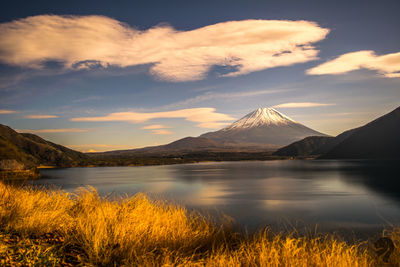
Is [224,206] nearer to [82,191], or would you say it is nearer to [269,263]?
[82,191]

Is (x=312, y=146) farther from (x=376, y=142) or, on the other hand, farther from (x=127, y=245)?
(x=127, y=245)

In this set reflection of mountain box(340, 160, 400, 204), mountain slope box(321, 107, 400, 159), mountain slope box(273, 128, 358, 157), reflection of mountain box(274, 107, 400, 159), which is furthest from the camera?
mountain slope box(273, 128, 358, 157)

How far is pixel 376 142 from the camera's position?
4254 inches

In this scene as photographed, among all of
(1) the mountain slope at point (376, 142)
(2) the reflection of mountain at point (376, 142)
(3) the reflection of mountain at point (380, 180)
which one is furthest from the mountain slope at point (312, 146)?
(3) the reflection of mountain at point (380, 180)

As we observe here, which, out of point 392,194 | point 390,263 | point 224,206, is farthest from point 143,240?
point 392,194

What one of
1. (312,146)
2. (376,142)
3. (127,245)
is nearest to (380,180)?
(127,245)

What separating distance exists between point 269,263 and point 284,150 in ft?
606

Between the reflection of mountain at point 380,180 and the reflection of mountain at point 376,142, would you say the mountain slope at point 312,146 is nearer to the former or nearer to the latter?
the reflection of mountain at point 376,142

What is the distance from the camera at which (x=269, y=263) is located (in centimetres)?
480

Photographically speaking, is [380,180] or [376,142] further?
[376,142]

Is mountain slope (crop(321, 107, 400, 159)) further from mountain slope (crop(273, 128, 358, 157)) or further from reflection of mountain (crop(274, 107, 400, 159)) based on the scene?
mountain slope (crop(273, 128, 358, 157))

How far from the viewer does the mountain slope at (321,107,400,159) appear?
10119 cm

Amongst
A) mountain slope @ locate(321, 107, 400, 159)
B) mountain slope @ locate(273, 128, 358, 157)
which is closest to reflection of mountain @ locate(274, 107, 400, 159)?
mountain slope @ locate(321, 107, 400, 159)

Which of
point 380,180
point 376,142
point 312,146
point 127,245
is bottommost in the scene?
point 380,180
